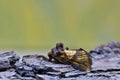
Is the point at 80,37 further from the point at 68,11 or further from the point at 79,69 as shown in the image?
the point at 79,69

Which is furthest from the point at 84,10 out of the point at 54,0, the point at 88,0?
the point at 54,0

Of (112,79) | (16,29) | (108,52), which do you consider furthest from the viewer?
(16,29)

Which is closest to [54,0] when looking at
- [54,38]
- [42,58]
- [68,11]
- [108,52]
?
[68,11]

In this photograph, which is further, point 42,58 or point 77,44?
point 77,44

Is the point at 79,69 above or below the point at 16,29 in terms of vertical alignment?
below

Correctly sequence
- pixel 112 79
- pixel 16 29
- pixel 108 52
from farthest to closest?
pixel 16 29 < pixel 108 52 < pixel 112 79

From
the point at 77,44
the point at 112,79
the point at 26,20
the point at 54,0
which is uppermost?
the point at 54,0
